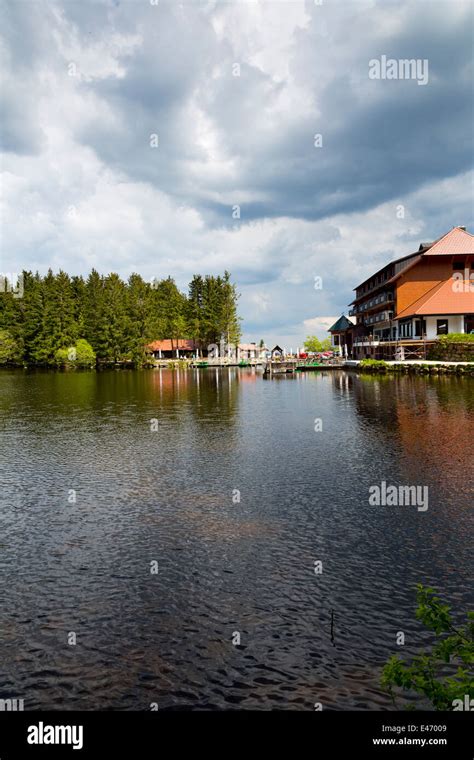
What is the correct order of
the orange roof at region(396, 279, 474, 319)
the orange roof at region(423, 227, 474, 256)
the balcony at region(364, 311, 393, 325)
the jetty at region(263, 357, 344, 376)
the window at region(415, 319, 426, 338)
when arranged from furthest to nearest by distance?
the jetty at region(263, 357, 344, 376), the balcony at region(364, 311, 393, 325), the orange roof at region(423, 227, 474, 256), the window at region(415, 319, 426, 338), the orange roof at region(396, 279, 474, 319)

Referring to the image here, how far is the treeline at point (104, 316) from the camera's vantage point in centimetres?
11488

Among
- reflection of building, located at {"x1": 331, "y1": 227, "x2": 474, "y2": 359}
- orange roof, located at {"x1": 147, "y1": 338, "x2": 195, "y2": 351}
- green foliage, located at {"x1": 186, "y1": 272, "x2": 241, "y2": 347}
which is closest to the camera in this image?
reflection of building, located at {"x1": 331, "y1": 227, "x2": 474, "y2": 359}

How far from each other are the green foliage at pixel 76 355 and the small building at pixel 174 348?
26801 millimetres

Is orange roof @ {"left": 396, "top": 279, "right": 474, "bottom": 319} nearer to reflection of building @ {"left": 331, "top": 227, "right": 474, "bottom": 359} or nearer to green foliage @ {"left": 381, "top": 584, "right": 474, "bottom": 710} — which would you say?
reflection of building @ {"left": 331, "top": 227, "right": 474, "bottom": 359}

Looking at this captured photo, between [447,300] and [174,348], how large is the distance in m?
88.3

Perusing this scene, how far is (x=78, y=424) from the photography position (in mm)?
31953

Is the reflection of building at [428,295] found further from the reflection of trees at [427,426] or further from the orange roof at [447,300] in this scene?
the reflection of trees at [427,426]

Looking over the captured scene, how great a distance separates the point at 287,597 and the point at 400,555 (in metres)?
3.35

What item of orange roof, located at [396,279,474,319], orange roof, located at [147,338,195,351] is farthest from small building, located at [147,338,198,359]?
orange roof, located at [396,279,474,319]

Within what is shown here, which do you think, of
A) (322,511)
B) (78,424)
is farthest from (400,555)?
(78,424)

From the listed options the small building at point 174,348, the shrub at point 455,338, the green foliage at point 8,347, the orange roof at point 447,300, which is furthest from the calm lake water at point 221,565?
the small building at point 174,348

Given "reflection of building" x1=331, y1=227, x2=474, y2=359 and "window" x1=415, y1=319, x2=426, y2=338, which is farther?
"window" x1=415, y1=319, x2=426, y2=338

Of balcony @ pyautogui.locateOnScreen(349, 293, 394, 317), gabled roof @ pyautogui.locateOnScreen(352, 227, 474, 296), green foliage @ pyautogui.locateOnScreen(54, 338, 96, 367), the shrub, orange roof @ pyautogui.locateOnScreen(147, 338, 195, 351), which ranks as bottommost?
the shrub

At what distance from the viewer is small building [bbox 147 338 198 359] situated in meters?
140
